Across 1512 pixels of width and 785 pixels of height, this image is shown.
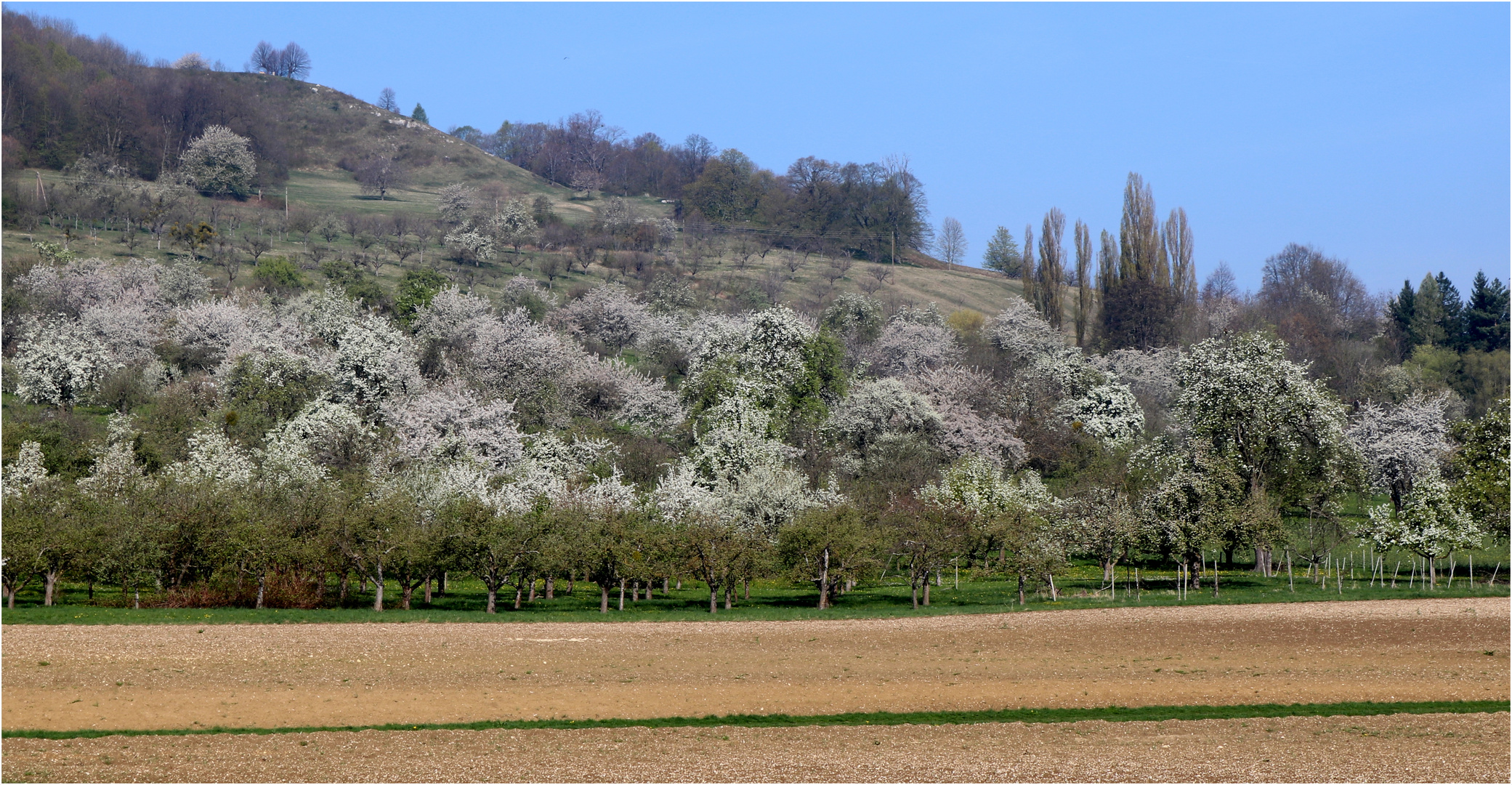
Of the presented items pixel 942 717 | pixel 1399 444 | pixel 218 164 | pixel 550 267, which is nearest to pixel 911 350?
pixel 1399 444

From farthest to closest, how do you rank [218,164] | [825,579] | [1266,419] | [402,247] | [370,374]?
1. [218,164]
2. [402,247]
3. [370,374]
4. [1266,419]
5. [825,579]

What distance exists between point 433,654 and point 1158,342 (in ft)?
329

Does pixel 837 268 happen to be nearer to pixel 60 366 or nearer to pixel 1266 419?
pixel 60 366

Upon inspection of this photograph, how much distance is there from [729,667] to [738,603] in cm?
1598

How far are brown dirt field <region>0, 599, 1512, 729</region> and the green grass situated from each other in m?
1.72

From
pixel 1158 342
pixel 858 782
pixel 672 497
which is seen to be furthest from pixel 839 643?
pixel 1158 342

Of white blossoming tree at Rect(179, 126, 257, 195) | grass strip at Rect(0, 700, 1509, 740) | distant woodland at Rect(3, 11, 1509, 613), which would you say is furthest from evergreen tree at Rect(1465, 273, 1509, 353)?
white blossoming tree at Rect(179, 126, 257, 195)

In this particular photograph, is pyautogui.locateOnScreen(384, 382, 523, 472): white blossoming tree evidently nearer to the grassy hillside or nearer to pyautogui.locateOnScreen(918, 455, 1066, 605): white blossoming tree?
pyautogui.locateOnScreen(918, 455, 1066, 605): white blossoming tree

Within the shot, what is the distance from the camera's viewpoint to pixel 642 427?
79.6 m

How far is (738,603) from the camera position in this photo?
47.7 metres

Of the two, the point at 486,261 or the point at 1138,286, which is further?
the point at 486,261

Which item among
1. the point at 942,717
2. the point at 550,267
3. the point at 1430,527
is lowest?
the point at 942,717

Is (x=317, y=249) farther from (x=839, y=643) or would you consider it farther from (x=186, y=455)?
(x=839, y=643)

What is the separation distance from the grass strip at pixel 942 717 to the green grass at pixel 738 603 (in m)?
15.3
